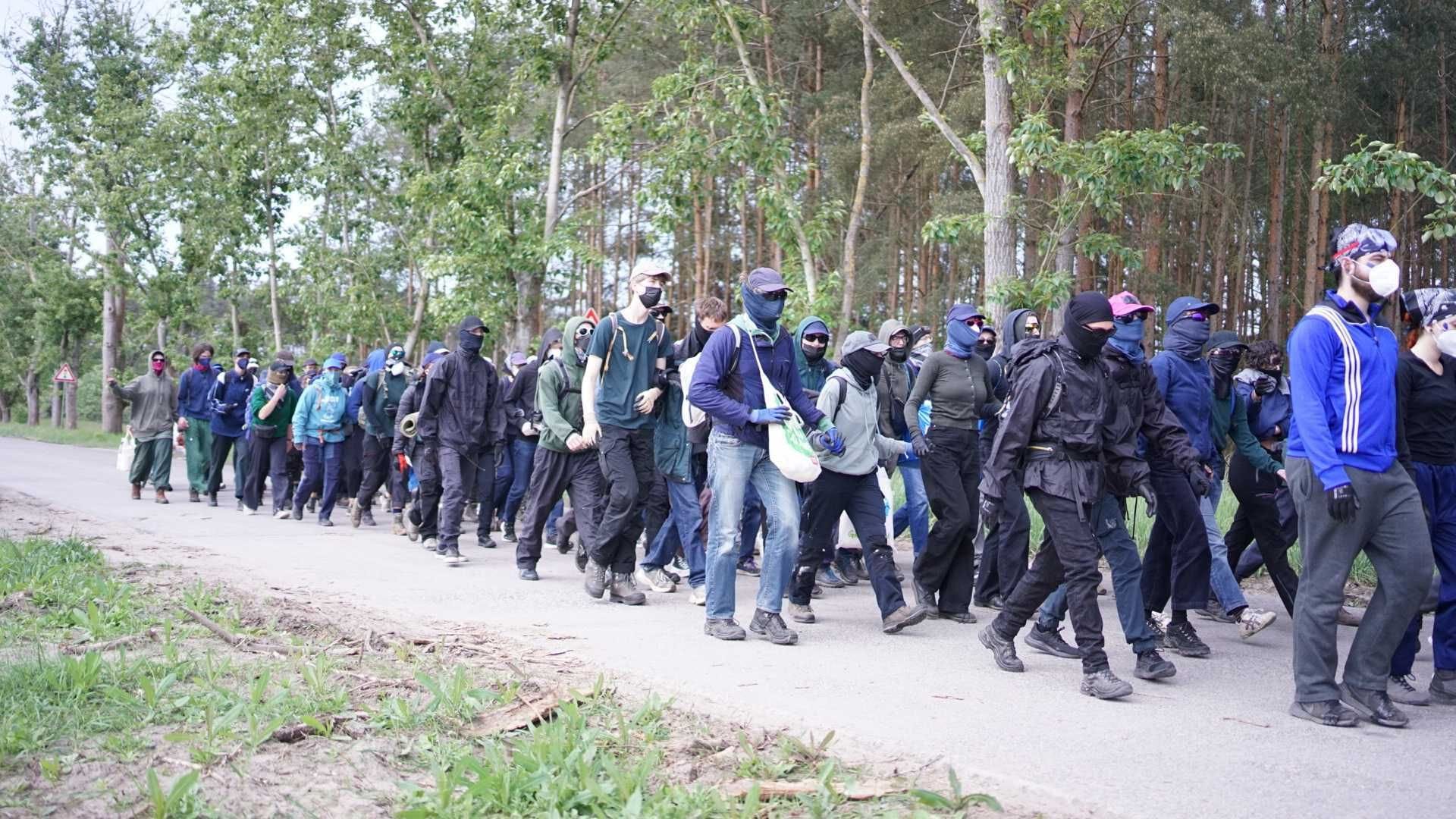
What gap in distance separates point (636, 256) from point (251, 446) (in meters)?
28.4

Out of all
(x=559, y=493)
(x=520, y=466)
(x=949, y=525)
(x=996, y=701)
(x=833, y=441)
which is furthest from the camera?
(x=520, y=466)

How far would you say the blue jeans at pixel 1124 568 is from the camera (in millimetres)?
6789

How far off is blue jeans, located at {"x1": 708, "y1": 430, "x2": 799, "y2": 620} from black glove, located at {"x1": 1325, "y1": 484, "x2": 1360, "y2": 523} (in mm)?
2967

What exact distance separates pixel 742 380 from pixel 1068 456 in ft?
6.78

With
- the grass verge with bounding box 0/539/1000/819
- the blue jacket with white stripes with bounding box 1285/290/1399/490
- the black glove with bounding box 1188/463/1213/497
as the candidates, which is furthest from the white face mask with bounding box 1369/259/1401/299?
the grass verge with bounding box 0/539/1000/819

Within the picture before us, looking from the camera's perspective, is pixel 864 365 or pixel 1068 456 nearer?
pixel 1068 456

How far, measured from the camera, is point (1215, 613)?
9156mm

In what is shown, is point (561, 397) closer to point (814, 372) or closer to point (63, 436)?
point (814, 372)

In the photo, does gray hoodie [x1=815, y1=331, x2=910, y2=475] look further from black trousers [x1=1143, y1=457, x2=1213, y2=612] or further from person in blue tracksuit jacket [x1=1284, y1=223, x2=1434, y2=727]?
person in blue tracksuit jacket [x1=1284, y1=223, x2=1434, y2=727]

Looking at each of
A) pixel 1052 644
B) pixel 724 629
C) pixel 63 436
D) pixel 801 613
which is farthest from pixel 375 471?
pixel 63 436

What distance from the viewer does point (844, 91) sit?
101ft

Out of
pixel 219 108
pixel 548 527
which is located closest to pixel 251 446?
pixel 548 527

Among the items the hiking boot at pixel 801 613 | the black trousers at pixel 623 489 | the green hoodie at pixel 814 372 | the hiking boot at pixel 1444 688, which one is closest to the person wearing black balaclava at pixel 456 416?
the black trousers at pixel 623 489

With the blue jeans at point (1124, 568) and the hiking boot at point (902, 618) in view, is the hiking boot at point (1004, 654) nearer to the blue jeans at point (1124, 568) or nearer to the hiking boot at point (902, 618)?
the blue jeans at point (1124, 568)
